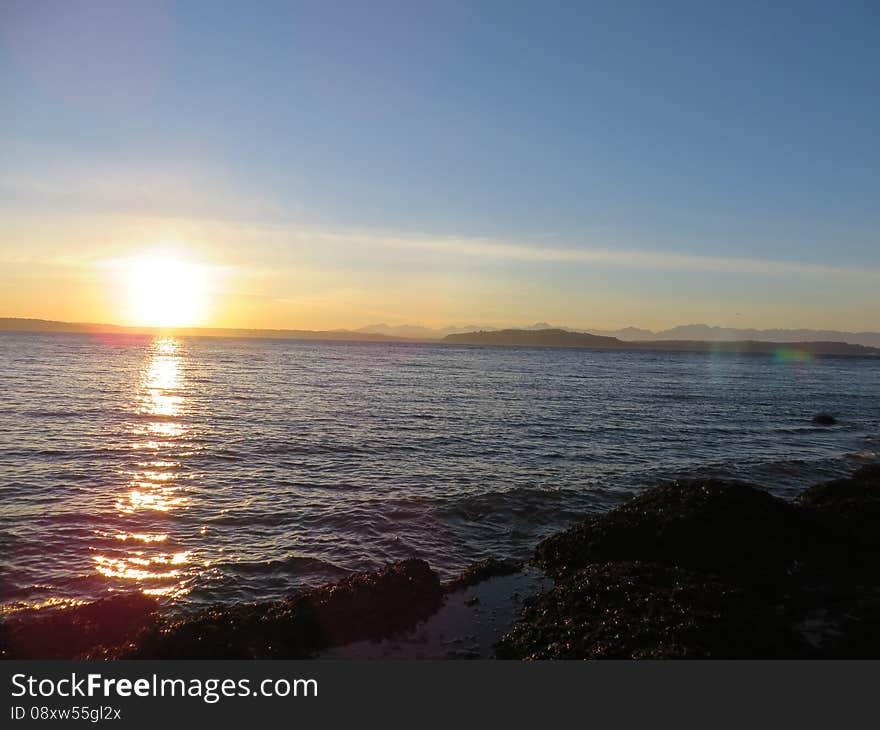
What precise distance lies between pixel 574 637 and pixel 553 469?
18.3 metres

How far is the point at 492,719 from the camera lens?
27.0 ft

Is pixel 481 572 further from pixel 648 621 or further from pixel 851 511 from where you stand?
pixel 851 511

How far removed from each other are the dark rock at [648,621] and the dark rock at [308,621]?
8.54 ft

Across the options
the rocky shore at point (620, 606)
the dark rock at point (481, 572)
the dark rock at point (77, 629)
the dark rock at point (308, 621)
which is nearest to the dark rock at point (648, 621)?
the rocky shore at point (620, 606)

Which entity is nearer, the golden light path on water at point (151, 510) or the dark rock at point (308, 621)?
the dark rock at point (308, 621)

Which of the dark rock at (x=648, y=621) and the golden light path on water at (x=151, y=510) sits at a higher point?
the dark rock at (x=648, y=621)

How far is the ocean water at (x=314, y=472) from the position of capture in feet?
54.3

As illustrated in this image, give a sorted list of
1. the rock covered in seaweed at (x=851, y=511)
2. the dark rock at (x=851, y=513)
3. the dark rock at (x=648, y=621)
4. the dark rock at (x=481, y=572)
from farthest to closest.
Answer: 1. the rock covered in seaweed at (x=851, y=511)
2. the dark rock at (x=851, y=513)
3. the dark rock at (x=481, y=572)
4. the dark rock at (x=648, y=621)

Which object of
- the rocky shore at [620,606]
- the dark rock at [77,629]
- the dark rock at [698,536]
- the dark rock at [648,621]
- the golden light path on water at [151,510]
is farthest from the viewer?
the dark rock at [698,536]

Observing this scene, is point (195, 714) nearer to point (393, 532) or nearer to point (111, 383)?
point (393, 532)

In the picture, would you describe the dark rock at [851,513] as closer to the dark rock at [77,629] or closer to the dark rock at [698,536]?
the dark rock at [698,536]

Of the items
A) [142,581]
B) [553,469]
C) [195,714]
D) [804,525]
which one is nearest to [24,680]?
[195,714]

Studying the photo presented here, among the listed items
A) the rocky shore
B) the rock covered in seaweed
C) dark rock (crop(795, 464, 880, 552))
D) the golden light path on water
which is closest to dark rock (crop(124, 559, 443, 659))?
the rocky shore

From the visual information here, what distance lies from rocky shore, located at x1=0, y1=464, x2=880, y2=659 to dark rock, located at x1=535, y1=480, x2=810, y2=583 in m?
0.04
